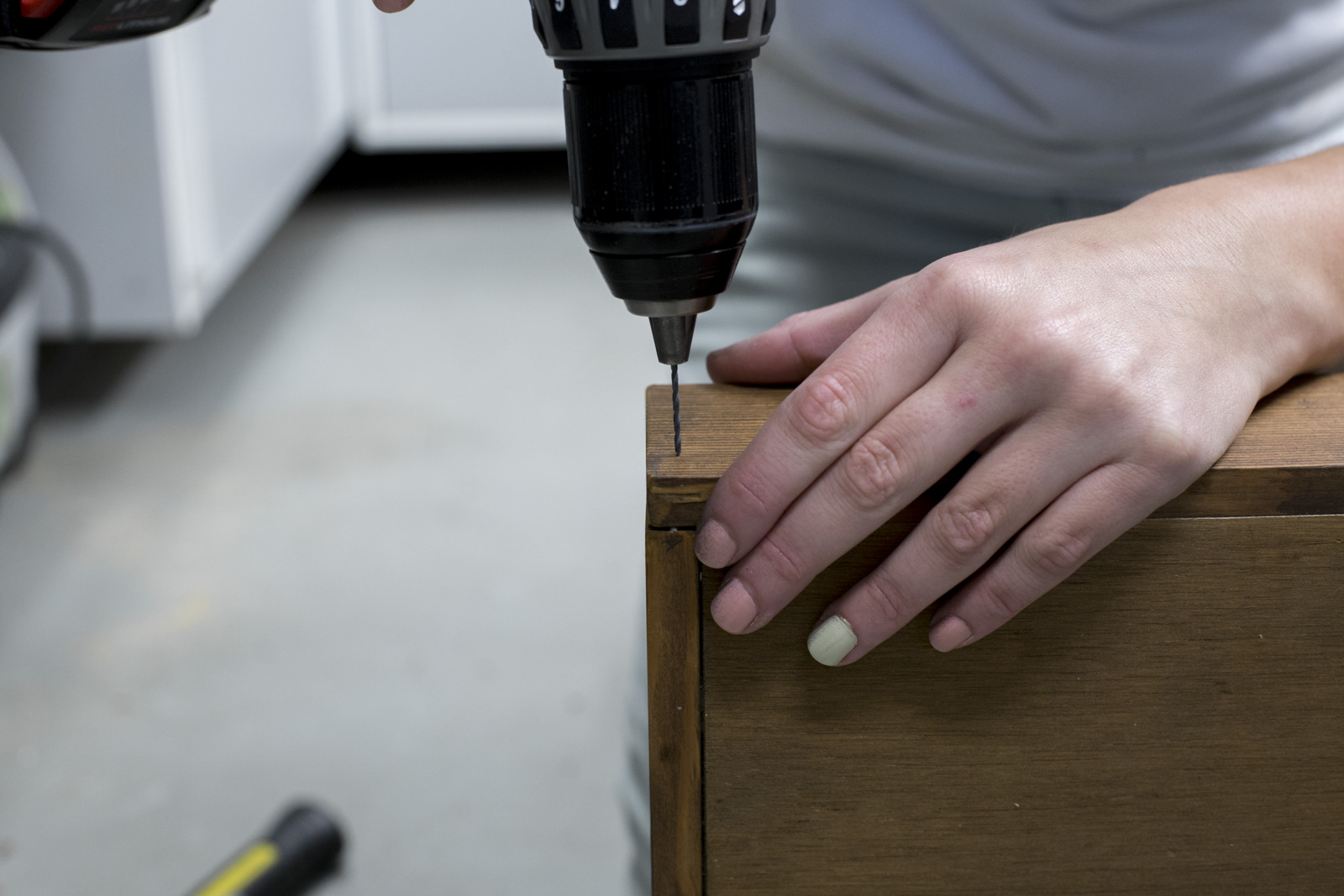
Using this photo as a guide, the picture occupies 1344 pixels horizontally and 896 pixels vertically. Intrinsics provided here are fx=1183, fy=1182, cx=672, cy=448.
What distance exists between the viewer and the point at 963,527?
35 cm

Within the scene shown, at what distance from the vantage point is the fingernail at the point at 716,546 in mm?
357

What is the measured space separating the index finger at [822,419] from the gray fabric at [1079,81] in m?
0.24

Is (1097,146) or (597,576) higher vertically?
(1097,146)

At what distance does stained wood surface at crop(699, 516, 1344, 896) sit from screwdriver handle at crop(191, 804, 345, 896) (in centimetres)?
65

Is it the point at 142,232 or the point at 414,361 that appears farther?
the point at 414,361

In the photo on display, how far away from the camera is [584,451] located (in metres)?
1.71

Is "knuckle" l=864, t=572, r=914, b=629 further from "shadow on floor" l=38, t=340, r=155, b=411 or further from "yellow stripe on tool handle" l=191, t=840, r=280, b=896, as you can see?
"shadow on floor" l=38, t=340, r=155, b=411

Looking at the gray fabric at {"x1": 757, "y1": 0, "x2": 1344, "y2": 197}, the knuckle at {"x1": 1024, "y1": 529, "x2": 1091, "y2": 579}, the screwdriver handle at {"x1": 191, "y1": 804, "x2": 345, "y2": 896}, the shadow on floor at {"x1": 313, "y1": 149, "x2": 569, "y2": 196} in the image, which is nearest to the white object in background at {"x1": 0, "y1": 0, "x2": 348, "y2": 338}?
the screwdriver handle at {"x1": 191, "y1": 804, "x2": 345, "y2": 896}

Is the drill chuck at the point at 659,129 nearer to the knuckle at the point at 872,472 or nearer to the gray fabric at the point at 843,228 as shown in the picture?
the knuckle at the point at 872,472

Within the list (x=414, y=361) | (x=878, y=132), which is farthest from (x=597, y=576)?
(x=878, y=132)

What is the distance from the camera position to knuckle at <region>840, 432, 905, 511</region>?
0.35m

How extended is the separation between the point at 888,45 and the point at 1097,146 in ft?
0.38


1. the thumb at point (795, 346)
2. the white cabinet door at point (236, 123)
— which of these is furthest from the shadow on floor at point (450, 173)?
the thumb at point (795, 346)

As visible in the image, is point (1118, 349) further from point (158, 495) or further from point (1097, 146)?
point (158, 495)
